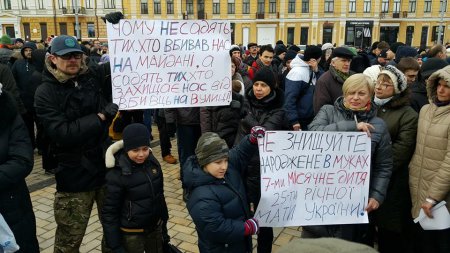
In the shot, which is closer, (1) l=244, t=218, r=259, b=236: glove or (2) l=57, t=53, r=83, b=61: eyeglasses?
(1) l=244, t=218, r=259, b=236: glove

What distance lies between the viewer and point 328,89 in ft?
14.5

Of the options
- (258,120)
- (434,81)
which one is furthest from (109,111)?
(434,81)

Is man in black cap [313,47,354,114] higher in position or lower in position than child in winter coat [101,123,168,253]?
higher

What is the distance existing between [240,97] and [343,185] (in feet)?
5.83

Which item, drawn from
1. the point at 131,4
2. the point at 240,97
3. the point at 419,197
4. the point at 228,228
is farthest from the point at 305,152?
the point at 131,4

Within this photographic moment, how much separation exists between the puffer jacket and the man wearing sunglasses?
2637 millimetres

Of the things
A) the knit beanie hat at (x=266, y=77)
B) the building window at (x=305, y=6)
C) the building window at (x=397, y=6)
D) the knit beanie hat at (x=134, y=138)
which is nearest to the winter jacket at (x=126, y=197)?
the knit beanie hat at (x=134, y=138)

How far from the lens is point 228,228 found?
2.61 metres

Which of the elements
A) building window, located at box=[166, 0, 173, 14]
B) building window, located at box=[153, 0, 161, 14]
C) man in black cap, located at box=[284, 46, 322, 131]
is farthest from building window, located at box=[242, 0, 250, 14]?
man in black cap, located at box=[284, 46, 322, 131]

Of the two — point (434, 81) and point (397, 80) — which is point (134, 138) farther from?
point (434, 81)

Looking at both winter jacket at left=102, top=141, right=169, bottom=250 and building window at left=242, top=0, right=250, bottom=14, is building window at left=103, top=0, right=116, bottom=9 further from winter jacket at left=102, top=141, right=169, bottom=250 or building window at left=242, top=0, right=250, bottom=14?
winter jacket at left=102, top=141, right=169, bottom=250

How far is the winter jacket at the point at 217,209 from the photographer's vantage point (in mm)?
2586

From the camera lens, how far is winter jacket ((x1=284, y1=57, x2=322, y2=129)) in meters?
4.97

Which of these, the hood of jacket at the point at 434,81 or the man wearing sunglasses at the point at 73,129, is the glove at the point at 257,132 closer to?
the man wearing sunglasses at the point at 73,129
